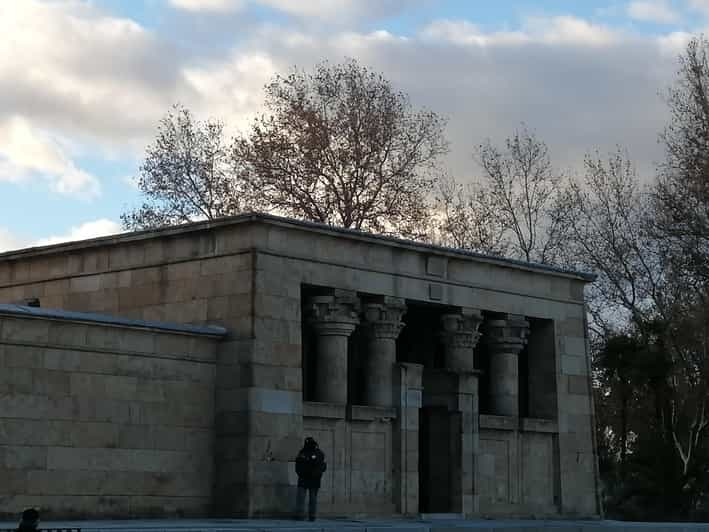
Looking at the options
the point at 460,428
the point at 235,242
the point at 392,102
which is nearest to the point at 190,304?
the point at 235,242

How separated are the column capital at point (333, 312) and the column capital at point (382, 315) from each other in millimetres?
763

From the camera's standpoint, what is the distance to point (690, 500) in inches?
1682

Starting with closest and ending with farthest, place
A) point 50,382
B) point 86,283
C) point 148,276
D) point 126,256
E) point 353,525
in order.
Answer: point 50,382 → point 353,525 → point 148,276 → point 126,256 → point 86,283

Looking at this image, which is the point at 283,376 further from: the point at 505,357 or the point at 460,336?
the point at 505,357

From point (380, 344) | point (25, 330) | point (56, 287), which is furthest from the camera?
point (56, 287)

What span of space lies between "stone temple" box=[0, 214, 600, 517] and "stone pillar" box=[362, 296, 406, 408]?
0.03m

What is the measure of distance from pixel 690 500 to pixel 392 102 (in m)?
17.1

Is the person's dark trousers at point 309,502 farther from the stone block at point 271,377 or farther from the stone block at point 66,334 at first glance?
the stone block at point 66,334

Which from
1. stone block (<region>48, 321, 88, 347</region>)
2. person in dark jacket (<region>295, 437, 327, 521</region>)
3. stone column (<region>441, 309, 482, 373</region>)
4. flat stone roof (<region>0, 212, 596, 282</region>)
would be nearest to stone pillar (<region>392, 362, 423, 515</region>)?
stone column (<region>441, 309, 482, 373</region>)

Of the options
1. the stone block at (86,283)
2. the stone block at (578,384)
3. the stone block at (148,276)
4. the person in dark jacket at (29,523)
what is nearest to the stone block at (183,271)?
the stone block at (148,276)

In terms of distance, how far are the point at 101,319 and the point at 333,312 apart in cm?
529

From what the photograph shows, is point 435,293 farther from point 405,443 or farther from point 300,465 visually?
→ point 300,465

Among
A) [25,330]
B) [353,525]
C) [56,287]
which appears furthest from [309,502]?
[56,287]

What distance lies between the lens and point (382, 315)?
3003 centimetres
